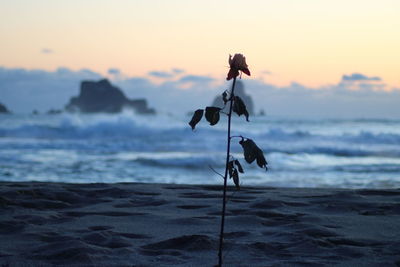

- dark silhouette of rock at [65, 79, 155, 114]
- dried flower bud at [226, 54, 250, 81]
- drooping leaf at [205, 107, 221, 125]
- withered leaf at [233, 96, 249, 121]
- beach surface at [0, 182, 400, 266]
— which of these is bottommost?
beach surface at [0, 182, 400, 266]

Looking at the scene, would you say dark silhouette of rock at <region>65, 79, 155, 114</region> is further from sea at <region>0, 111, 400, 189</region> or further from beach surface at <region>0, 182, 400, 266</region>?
beach surface at <region>0, 182, 400, 266</region>

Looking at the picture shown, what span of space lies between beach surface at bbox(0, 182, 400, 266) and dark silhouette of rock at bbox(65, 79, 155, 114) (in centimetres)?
8662

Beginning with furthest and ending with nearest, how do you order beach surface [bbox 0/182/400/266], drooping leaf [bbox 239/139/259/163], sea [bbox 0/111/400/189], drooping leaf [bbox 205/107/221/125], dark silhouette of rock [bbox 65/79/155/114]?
dark silhouette of rock [bbox 65/79/155/114] < sea [bbox 0/111/400/189] < beach surface [bbox 0/182/400/266] < drooping leaf [bbox 205/107/221/125] < drooping leaf [bbox 239/139/259/163]

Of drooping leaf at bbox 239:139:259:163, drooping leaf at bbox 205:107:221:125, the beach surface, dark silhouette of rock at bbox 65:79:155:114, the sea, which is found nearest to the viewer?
drooping leaf at bbox 239:139:259:163

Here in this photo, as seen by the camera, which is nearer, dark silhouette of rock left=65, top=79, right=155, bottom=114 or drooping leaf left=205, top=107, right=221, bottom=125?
drooping leaf left=205, top=107, right=221, bottom=125

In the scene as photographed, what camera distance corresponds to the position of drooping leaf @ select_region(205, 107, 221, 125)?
2277 mm

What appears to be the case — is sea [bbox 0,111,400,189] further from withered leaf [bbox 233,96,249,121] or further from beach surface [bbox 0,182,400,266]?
beach surface [bbox 0,182,400,266]

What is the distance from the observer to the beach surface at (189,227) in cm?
310

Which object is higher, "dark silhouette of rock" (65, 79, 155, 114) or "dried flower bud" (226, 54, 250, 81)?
"dark silhouette of rock" (65, 79, 155, 114)

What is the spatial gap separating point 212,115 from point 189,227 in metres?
1.86

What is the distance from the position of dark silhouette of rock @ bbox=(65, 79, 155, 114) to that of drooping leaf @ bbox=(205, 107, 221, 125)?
8970 cm

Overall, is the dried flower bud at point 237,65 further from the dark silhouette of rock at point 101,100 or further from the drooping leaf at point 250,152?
the dark silhouette of rock at point 101,100

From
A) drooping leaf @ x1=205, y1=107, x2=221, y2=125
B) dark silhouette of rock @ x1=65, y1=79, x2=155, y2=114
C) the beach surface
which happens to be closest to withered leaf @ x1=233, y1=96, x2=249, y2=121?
drooping leaf @ x1=205, y1=107, x2=221, y2=125

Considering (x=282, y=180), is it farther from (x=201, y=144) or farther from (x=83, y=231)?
(x=201, y=144)
